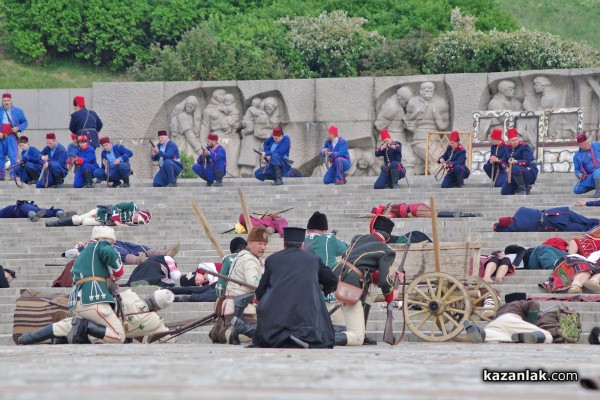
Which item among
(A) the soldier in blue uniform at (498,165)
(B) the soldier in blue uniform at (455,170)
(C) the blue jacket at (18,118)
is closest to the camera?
(A) the soldier in blue uniform at (498,165)

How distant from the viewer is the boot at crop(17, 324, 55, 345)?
11.2 m

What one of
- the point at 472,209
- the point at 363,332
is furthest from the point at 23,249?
the point at 363,332

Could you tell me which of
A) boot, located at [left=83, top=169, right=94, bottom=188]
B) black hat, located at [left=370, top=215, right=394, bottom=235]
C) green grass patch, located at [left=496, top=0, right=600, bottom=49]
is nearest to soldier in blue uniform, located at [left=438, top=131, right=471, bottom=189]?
boot, located at [left=83, top=169, right=94, bottom=188]

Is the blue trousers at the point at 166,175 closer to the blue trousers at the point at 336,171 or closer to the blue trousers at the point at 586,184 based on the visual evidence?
the blue trousers at the point at 336,171

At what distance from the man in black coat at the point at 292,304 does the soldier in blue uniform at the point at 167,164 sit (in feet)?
35.4

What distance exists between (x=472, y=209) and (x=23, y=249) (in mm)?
5469

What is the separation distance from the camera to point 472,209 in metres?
17.9

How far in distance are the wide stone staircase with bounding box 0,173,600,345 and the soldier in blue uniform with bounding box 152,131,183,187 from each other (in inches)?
9.8

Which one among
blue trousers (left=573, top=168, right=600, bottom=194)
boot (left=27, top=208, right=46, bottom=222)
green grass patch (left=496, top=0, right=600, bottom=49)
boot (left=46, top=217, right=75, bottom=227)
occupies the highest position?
green grass patch (left=496, top=0, right=600, bottom=49)

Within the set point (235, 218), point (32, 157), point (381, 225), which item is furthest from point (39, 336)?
point (32, 157)

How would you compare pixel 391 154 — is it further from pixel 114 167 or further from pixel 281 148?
pixel 114 167

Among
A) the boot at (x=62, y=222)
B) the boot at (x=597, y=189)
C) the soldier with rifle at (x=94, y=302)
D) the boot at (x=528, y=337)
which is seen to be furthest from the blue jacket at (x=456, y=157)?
the soldier with rifle at (x=94, y=302)

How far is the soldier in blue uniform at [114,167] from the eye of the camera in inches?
825

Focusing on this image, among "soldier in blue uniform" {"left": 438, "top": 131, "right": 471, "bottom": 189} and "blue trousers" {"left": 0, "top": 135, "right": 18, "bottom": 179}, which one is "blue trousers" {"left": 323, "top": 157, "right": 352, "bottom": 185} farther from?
"blue trousers" {"left": 0, "top": 135, "right": 18, "bottom": 179}
